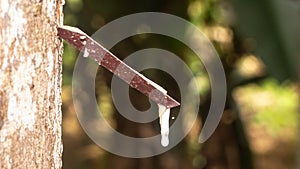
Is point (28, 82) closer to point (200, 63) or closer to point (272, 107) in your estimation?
point (200, 63)

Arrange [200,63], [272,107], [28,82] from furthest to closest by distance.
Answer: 1. [272,107]
2. [200,63]
3. [28,82]

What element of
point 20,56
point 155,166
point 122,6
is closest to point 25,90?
point 20,56

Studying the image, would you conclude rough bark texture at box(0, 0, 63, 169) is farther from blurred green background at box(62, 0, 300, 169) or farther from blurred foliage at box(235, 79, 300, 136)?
blurred foliage at box(235, 79, 300, 136)

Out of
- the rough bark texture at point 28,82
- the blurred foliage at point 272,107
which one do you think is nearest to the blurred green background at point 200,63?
the rough bark texture at point 28,82

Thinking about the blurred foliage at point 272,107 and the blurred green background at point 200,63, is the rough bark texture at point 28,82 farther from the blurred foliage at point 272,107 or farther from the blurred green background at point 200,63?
the blurred foliage at point 272,107

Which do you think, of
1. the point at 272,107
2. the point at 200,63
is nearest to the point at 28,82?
the point at 200,63

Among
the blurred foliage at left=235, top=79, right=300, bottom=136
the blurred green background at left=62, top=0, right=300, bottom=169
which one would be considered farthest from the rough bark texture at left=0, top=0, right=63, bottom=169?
the blurred foliage at left=235, top=79, right=300, bottom=136

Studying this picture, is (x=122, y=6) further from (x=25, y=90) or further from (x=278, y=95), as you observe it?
(x=278, y=95)
